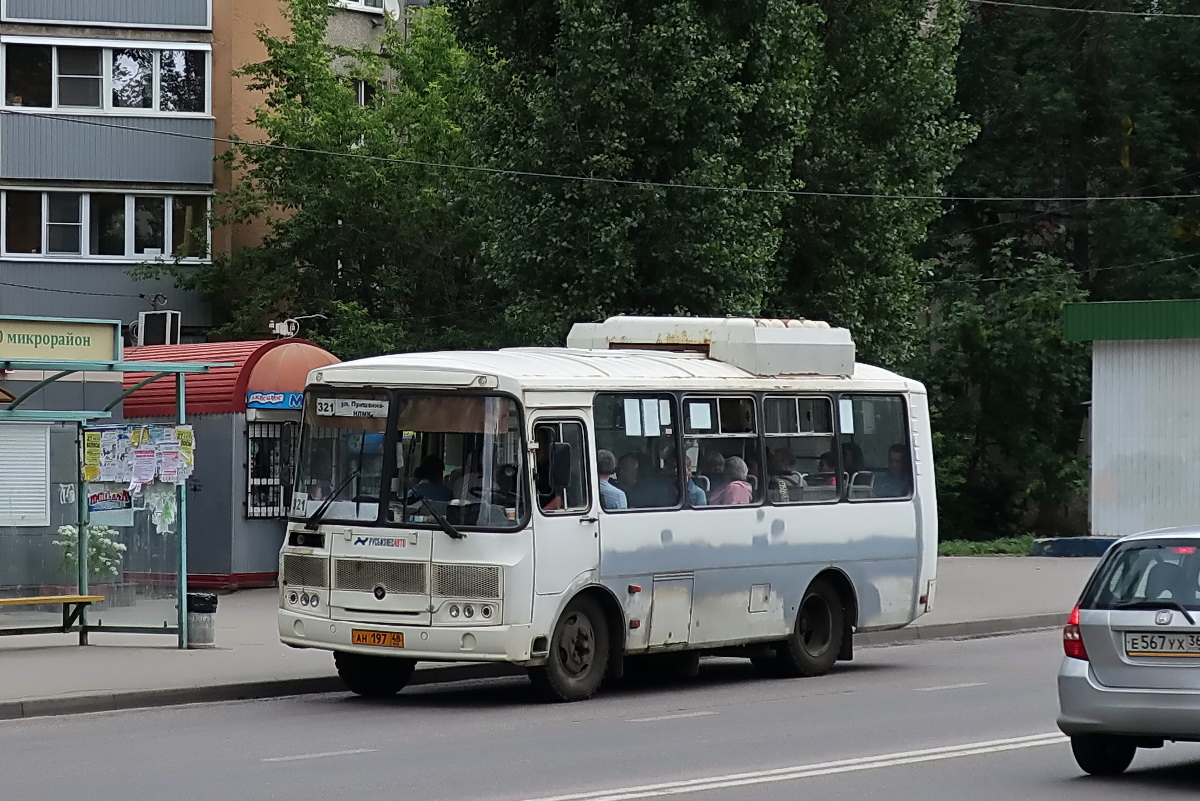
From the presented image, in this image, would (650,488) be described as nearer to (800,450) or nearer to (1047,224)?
(800,450)

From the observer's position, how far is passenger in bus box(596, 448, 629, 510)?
15234mm

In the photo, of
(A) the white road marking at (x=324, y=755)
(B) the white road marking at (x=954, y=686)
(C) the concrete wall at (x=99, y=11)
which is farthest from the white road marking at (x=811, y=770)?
(C) the concrete wall at (x=99, y=11)

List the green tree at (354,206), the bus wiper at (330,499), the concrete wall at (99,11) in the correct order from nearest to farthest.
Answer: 1. the bus wiper at (330,499)
2. the green tree at (354,206)
3. the concrete wall at (99,11)

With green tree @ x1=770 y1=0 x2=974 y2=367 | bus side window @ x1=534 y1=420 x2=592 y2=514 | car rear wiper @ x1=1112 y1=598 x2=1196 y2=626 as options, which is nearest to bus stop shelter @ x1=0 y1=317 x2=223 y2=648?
bus side window @ x1=534 y1=420 x2=592 y2=514

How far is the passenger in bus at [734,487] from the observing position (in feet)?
53.7

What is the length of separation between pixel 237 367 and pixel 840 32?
12.0 m

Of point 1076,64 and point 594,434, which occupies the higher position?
point 1076,64

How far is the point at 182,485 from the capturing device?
59.5 ft

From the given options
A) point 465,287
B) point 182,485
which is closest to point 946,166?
point 465,287

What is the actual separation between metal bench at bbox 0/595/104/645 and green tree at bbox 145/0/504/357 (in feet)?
64.5

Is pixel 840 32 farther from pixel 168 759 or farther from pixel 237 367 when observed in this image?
pixel 168 759

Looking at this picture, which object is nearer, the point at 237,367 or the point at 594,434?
the point at 594,434

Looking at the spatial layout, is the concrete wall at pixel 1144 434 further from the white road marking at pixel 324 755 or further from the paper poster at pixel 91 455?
the white road marking at pixel 324 755

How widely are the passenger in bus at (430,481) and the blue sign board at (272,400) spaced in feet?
39.5
